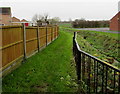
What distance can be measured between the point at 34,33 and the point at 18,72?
404 centimetres

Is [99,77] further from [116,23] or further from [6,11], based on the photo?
[6,11]

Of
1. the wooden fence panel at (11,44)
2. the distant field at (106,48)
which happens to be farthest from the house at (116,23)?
the wooden fence panel at (11,44)

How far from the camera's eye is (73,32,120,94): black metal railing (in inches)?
101

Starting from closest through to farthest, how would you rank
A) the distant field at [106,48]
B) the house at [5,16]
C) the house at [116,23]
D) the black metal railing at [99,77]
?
the black metal railing at [99,77] → the distant field at [106,48] → the house at [116,23] → the house at [5,16]

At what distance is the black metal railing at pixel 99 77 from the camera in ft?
8.45

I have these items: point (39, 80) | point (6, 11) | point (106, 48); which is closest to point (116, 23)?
point (106, 48)

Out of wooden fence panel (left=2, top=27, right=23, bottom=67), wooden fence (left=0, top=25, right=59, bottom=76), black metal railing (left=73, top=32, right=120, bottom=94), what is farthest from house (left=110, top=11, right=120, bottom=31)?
black metal railing (left=73, top=32, right=120, bottom=94)

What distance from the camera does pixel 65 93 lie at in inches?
163

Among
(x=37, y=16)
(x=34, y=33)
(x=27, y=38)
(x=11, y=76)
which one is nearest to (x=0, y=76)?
(x=11, y=76)

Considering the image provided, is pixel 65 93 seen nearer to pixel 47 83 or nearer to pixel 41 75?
pixel 47 83

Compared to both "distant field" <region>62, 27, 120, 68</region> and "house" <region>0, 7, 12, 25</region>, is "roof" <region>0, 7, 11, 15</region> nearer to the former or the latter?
"house" <region>0, 7, 12, 25</region>

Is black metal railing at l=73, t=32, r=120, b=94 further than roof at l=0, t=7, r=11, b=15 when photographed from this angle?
No

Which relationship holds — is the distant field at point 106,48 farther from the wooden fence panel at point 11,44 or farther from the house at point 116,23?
the house at point 116,23

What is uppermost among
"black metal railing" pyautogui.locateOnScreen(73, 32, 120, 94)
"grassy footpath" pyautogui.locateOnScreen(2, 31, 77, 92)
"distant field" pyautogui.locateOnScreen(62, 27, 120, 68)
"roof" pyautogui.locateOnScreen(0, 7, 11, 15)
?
"roof" pyautogui.locateOnScreen(0, 7, 11, 15)
